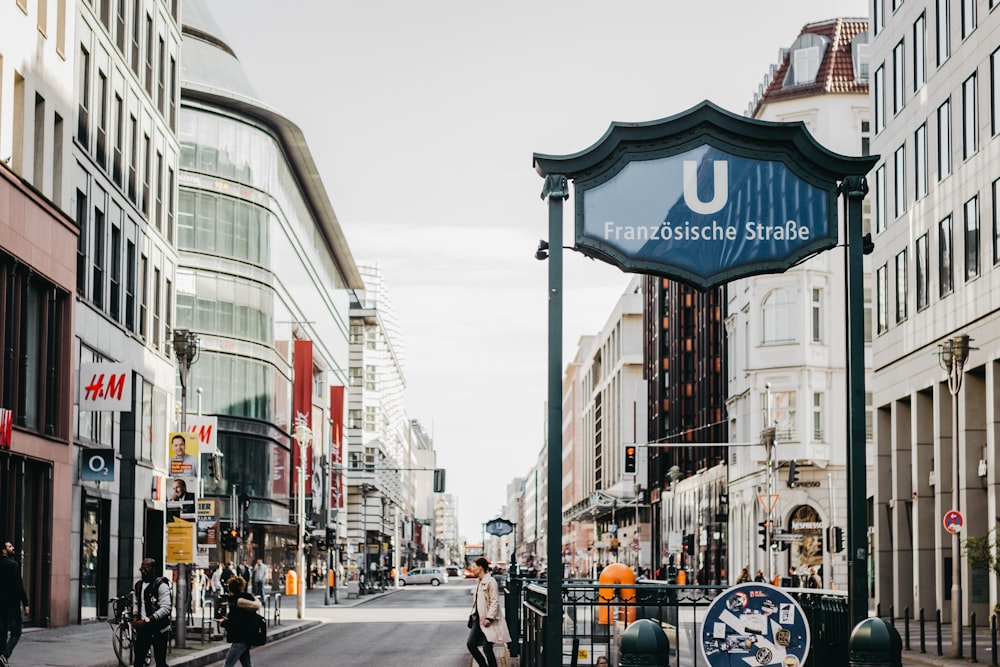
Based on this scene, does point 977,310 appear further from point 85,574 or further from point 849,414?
point 849,414

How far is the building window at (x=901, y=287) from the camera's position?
168ft

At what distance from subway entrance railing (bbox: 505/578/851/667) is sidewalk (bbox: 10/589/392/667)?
9800 millimetres

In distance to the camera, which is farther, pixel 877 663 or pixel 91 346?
pixel 91 346

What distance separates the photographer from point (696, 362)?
104m

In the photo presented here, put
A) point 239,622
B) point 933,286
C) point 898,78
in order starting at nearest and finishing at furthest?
point 239,622 < point 933,286 < point 898,78

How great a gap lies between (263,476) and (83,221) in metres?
36.3

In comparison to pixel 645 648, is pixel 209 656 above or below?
below

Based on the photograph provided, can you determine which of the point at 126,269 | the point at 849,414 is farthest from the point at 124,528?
the point at 849,414

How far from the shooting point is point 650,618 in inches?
617

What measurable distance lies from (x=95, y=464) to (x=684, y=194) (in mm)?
29097

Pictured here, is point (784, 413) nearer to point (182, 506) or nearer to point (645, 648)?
point (182, 506)

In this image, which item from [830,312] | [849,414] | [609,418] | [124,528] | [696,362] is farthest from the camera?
[609,418]

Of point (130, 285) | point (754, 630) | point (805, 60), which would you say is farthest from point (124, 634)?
point (805, 60)

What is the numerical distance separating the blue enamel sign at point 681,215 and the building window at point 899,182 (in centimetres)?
3852
